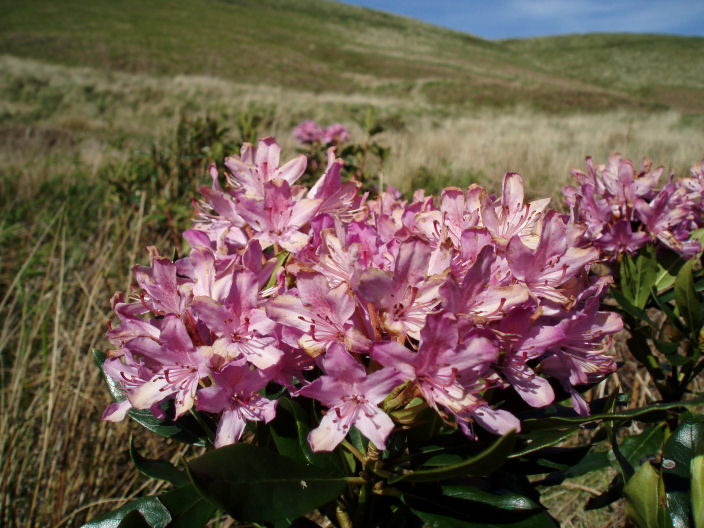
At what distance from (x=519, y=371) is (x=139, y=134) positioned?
13773 mm

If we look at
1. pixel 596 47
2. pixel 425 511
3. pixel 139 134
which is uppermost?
pixel 596 47

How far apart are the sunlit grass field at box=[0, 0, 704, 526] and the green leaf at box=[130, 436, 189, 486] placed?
2.73ft

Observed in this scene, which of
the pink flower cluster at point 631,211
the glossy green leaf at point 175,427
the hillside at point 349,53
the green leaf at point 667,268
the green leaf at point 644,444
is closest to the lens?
the glossy green leaf at point 175,427

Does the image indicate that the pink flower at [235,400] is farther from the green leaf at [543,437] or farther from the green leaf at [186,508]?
the green leaf at [543,437]

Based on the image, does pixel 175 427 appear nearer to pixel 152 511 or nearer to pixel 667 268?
pixel 152 511

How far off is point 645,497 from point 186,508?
674mm

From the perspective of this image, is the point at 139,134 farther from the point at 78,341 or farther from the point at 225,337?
the point at 225,337

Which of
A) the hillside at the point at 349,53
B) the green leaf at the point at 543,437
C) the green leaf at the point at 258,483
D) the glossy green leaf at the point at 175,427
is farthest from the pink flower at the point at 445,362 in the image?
the hillside at the point at 349,53

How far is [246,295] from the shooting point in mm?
696

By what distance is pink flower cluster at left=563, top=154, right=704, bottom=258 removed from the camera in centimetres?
121

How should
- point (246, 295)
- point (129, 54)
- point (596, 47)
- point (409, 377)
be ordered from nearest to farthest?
point (409, 377)
point (246, 295)
point (129, 54)
point (596, 47)

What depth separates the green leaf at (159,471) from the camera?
2.53 ft

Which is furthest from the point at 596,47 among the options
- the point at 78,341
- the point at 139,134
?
the point at 78,341

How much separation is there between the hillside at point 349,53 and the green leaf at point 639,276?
65.9ft
